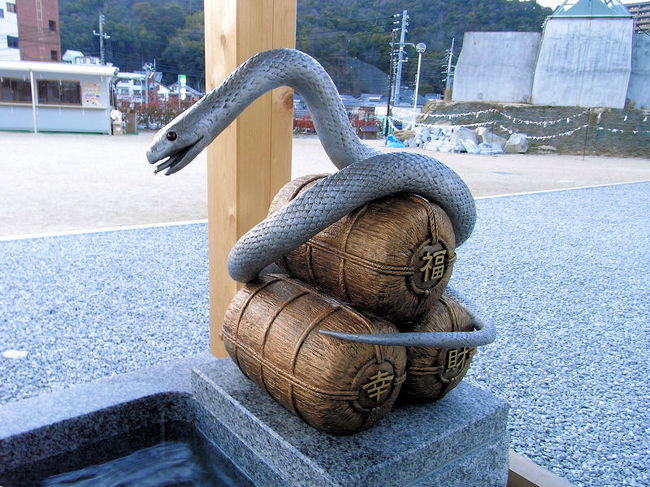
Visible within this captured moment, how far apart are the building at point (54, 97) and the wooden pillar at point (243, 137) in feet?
58.8

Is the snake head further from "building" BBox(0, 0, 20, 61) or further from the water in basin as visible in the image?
"building" BBox(0, 0, 20, 61)

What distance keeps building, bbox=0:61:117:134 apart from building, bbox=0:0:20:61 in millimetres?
18361

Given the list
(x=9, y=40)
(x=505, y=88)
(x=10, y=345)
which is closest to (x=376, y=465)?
(x=10, y=345)

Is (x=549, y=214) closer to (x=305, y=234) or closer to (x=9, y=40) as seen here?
(x=305, y=234)

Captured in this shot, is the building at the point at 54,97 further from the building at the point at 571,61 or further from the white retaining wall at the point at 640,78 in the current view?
the white retaining wall at the point at 640,78

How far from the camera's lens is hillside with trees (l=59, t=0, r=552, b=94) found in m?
44.7

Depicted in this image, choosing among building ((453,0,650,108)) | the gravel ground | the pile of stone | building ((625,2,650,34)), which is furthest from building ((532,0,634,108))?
the gravel ground

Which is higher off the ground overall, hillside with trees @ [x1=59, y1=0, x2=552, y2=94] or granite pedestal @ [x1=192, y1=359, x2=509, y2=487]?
hillside with trees @ [x1=59, y1=0, x2=552, y2=94]

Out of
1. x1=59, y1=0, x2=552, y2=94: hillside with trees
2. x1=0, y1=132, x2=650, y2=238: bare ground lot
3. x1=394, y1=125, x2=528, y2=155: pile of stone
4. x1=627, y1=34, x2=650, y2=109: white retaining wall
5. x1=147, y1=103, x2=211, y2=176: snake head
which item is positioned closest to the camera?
x1=147, y1=103, x2=211, y2=176: snake head

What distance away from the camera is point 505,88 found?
34250mm


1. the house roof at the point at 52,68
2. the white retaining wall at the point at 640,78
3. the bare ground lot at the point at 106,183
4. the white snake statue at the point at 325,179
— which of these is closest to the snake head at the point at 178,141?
the white snake statue at the point at 325,179

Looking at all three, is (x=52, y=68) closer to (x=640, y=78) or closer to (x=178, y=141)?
(x=178, y=141)

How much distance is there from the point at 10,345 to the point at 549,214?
688 cm

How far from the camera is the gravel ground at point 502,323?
221 cm
